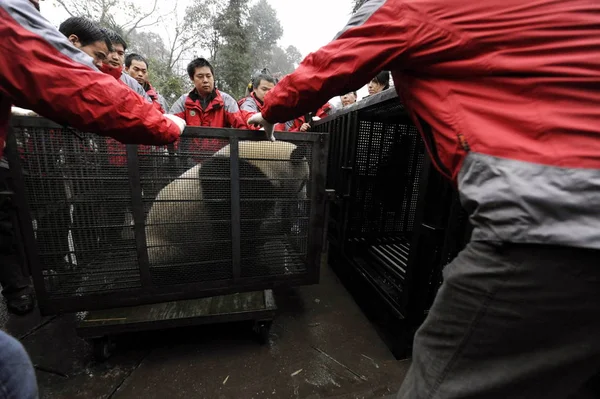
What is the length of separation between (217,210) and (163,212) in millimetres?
370

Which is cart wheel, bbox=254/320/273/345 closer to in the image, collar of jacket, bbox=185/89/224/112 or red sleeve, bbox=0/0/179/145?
red sleeve, bbox=0/0/179/145

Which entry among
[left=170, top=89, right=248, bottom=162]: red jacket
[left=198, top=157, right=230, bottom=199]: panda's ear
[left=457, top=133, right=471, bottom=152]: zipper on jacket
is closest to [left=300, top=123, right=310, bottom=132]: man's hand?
[left=170, top=89, right=248, bottom=162]: red jacket

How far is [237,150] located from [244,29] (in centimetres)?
1858

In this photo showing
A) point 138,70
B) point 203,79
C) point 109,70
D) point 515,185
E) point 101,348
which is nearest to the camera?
point 515,185

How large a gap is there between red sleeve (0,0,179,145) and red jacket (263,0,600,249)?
1047mm

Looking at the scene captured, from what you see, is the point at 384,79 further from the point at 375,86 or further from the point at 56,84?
the point at 56,84

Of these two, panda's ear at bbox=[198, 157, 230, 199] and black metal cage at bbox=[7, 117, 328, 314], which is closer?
black metal cage at bbox=[7, 117, 328, 314]

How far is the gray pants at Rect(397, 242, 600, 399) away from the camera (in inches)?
31.3

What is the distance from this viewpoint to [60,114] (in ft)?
3.85

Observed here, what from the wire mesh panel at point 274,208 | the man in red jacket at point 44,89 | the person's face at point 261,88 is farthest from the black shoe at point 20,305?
the person's face at point 261,88

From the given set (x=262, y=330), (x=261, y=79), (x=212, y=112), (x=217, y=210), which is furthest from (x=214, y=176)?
(x=261, y=79)

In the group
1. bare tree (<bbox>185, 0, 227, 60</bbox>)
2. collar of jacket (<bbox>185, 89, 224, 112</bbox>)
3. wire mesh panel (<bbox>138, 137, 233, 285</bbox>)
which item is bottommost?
wire mesh panel (<bbox>138, 137, 233, 285</bbox>)

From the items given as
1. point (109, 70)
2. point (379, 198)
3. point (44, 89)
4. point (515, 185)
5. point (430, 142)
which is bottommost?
point (379, 198)

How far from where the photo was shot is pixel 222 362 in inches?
81.8
